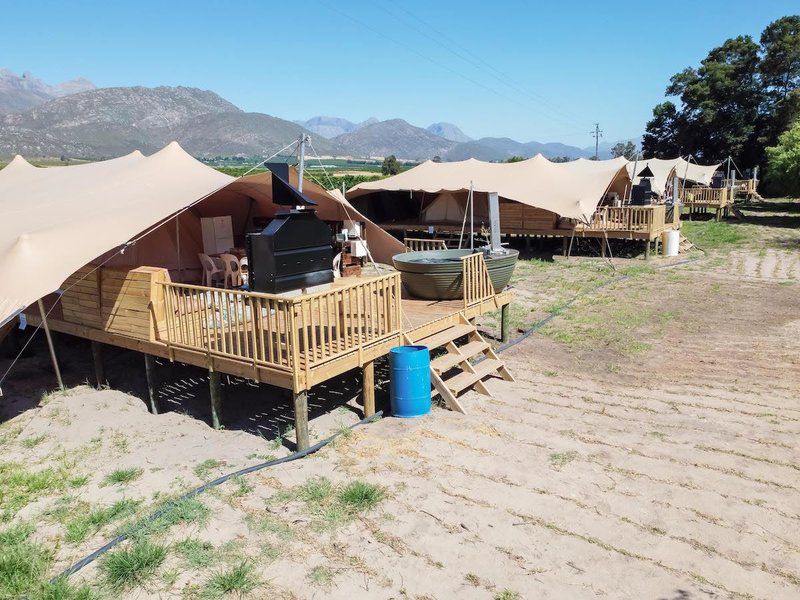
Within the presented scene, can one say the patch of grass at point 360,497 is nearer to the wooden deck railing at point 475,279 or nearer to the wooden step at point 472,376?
the wooden step at point 472,376

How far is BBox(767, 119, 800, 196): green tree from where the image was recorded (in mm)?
26062

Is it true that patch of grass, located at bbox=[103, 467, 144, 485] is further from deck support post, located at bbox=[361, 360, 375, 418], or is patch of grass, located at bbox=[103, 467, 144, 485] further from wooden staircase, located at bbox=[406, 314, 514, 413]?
wooden staircase, located at bbox=[406, 314, 514, 413]

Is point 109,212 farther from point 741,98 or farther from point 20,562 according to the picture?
point 741,98

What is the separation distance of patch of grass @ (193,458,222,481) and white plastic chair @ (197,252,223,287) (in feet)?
13.5

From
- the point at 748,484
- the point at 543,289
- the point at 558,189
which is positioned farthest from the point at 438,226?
the point at 748,484

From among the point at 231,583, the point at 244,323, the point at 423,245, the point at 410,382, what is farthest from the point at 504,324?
the point at 231,583

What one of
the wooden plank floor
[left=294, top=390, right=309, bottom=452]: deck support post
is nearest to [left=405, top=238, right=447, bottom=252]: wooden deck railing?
the wooden plank floor

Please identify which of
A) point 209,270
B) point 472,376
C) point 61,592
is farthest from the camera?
point 209,270

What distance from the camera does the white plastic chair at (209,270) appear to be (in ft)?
32.2

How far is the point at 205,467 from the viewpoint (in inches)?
240

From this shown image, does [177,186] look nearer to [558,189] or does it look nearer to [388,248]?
[388,248]

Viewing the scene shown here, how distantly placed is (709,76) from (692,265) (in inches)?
1366

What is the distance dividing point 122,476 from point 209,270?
15.3 feet

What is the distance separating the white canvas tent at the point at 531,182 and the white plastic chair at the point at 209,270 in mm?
9179
